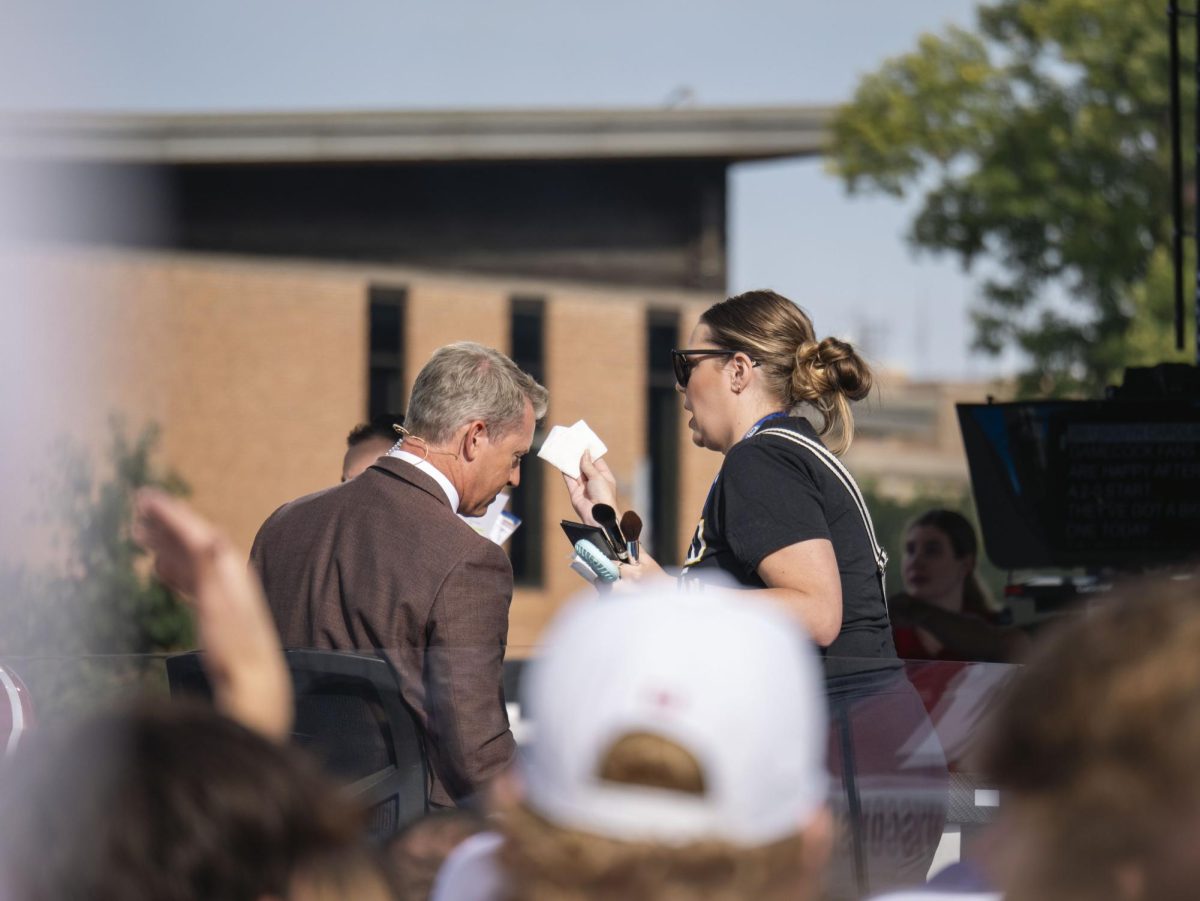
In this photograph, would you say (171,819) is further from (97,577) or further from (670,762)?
(97,577)

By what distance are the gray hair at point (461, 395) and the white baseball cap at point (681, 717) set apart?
2.01 meters

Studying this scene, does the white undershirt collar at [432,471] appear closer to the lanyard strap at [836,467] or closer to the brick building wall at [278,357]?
the lanyard strap at [836,467]

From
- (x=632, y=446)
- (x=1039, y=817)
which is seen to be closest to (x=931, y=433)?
(x=632, y=446)

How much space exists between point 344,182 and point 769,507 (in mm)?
14870

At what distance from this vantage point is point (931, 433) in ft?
162

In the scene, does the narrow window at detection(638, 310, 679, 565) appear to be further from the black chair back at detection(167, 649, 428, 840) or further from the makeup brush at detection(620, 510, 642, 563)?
the black chair back at detection(167, 649, 428, 840)

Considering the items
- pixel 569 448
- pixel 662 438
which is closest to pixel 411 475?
pixel 569 448

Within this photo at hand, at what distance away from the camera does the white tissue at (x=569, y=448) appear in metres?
3.57

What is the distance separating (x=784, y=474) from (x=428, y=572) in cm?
65

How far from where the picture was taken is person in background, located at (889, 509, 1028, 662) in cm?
488

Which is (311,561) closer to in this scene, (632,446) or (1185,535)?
(1185,535)

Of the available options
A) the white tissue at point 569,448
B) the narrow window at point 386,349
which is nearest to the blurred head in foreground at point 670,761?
the white tissue at point 569,448

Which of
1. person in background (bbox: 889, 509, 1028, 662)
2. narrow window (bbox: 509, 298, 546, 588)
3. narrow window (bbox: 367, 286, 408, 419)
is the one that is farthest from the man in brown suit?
narrow window (bbox: 509, 298, 546, 588)

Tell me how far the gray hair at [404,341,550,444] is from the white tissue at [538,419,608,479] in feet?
0.69
